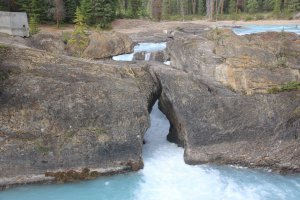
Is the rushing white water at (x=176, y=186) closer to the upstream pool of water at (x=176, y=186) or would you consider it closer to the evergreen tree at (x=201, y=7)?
the upstream pool of water at (x=176, y=186)

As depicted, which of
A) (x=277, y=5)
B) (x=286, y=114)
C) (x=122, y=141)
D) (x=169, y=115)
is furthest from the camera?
(x=277, y=5)

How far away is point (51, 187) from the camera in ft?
43.0

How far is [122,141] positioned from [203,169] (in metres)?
3.19

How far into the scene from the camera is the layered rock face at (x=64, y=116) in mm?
13344

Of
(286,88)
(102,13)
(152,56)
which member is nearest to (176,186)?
(286,88)

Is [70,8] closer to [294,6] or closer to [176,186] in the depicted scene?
[176,186]

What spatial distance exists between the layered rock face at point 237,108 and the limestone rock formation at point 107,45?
8.95 meters

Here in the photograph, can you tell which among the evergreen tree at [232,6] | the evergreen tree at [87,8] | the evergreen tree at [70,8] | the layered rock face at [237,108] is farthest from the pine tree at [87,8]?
the evergreen tree at [232,6]

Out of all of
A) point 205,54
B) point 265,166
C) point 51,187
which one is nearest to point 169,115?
point 205,54

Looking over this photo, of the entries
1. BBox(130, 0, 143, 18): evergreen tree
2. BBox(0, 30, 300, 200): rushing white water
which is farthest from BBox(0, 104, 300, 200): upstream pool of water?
BBox(130, 0, 143, 18): evergreen tree

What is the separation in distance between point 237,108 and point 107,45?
39.9ft

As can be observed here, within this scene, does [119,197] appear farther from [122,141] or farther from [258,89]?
[258,89]

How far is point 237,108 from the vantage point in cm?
1510

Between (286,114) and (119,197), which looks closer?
(119,197)
